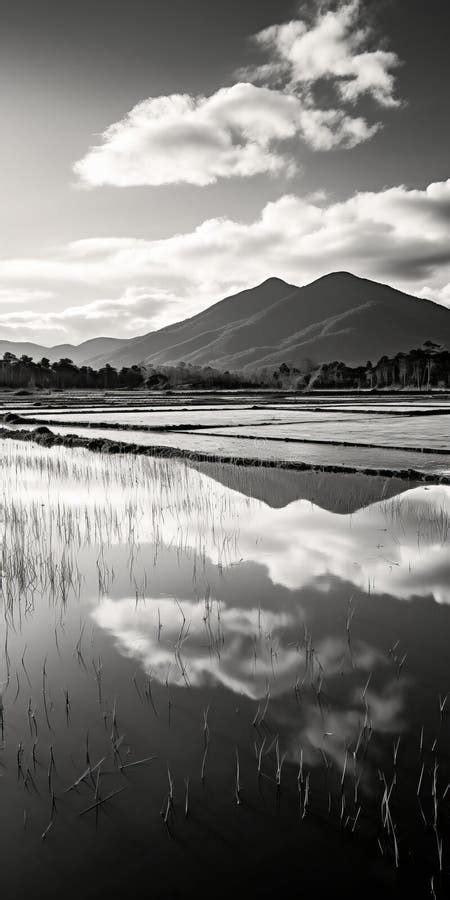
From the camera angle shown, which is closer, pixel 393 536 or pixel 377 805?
pixel 377 805

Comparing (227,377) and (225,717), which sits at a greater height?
(227,377)

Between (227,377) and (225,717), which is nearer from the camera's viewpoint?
(225,717)

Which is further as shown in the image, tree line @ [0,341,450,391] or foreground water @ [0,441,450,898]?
tree line @ [0,341,450,391]

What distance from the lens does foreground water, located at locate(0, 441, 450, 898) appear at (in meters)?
2.81

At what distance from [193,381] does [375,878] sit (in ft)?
422

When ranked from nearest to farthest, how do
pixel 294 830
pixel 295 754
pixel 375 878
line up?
1. pixel 375 878
2. pixel 294 830
3. pixel 295 754

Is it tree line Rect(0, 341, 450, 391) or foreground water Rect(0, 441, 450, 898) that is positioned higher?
tree line Rect(0, 341, 450, 391)

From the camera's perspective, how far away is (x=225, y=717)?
381 cm

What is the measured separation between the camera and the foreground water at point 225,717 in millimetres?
2811

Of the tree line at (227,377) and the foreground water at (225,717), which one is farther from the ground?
the tree line at (227,377)

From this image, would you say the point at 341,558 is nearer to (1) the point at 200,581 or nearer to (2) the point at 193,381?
(1) the point at 200,581

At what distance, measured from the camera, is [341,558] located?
7.16 m

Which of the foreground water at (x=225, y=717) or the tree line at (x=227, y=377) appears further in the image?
the tree line at (x=227, y=377)

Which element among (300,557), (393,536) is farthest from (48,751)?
(393,536)
